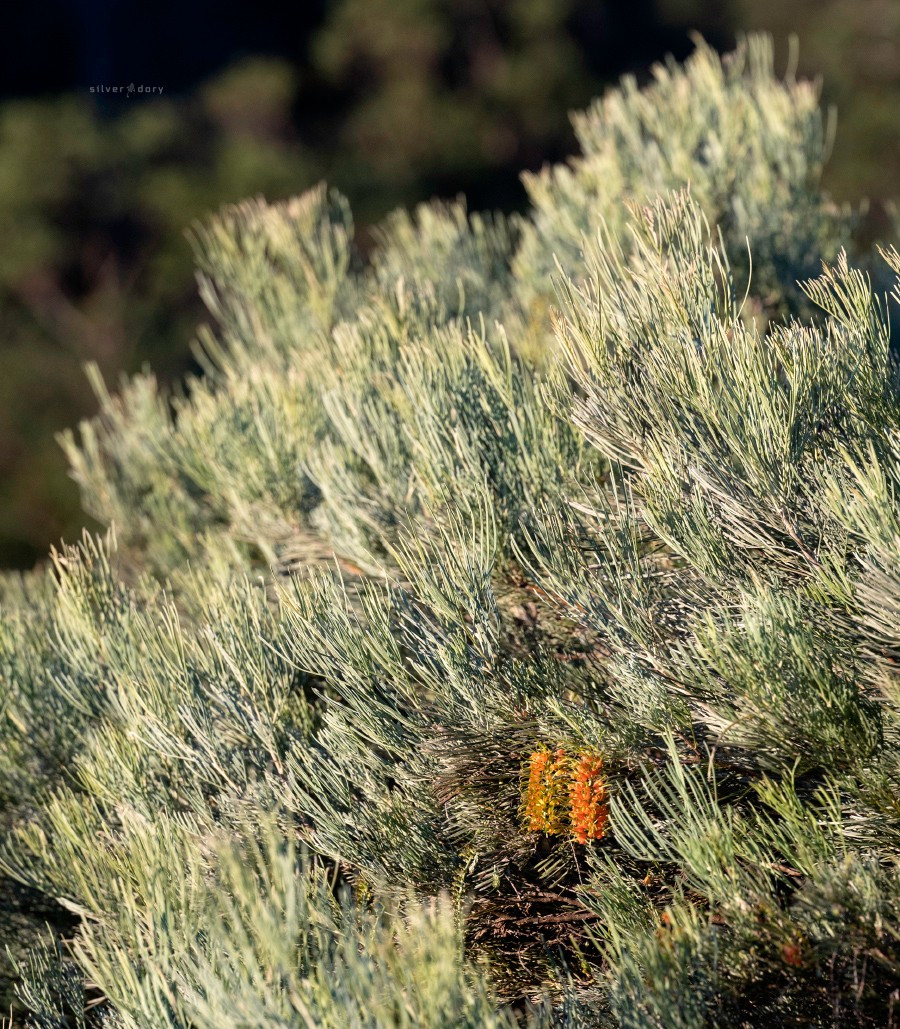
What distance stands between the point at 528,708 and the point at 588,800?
205 millimetres

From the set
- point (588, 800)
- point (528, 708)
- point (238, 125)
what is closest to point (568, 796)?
point (588, 800)

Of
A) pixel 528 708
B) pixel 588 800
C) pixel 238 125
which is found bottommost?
pixel 588 800

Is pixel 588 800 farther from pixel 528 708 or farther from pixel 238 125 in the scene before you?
pixel 238 125

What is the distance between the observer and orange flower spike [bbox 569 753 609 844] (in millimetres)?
1798

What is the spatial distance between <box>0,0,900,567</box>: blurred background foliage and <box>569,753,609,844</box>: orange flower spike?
24.9 feet

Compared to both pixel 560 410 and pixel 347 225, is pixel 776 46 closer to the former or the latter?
pixel 347 225

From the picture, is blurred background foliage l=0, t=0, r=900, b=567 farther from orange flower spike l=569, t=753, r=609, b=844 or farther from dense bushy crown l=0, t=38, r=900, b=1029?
orange flower spike l=569, t=753, r=609, b=844

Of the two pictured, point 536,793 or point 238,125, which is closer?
point 536,793

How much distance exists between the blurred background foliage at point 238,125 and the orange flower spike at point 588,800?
7594 mm

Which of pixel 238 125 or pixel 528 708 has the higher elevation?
pixel 238 125

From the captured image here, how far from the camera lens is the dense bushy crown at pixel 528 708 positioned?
1.52 meters

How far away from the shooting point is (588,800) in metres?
1.80

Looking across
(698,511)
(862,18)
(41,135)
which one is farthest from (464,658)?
(862,18)

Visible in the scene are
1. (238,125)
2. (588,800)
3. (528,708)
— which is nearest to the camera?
(588,800)
